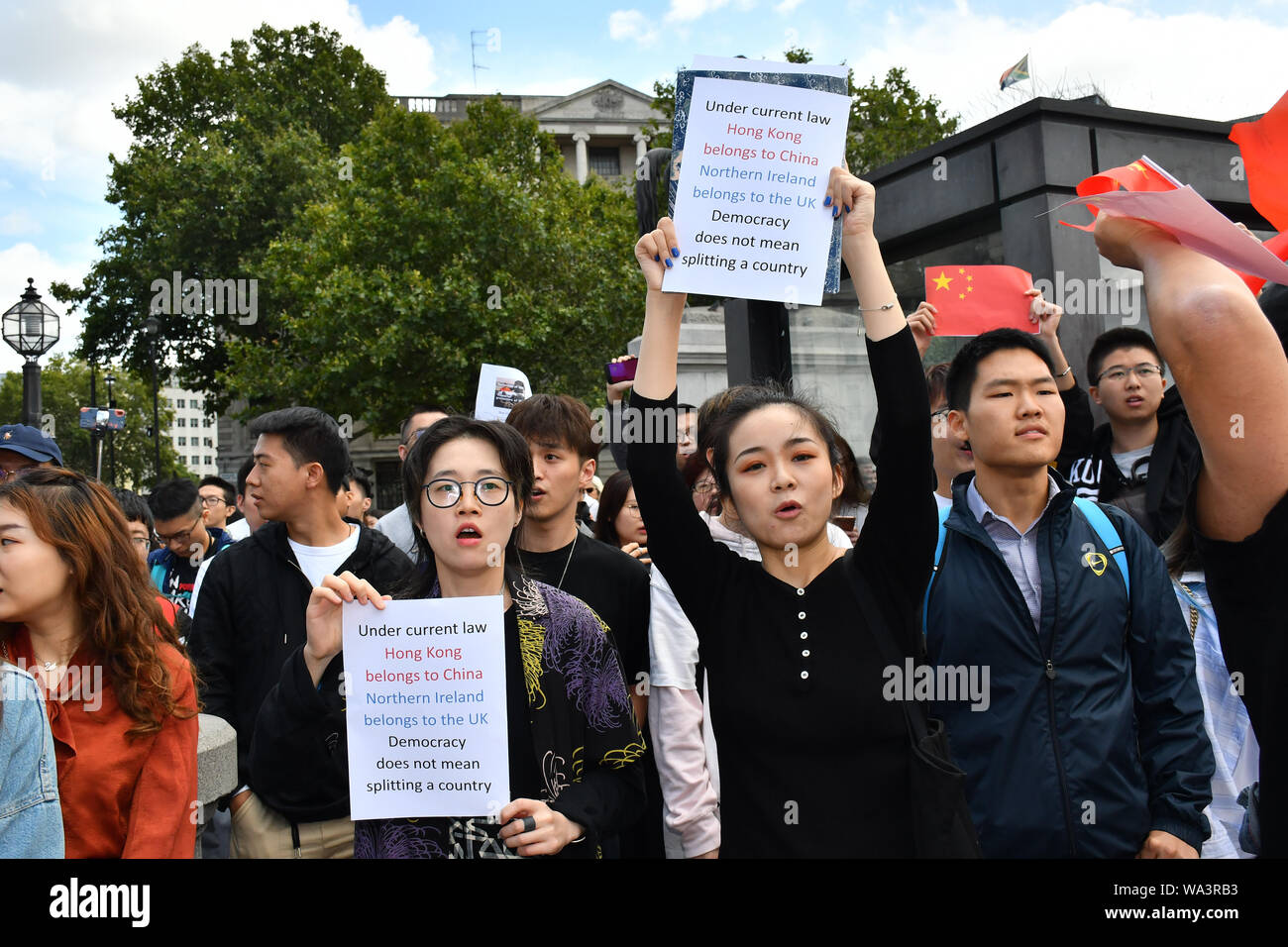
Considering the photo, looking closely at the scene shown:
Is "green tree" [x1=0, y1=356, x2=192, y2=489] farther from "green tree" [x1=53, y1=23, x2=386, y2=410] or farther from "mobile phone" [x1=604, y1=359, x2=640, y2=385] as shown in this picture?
"mobile phone" [x1=604, y1=359, x2=640, y2=385]

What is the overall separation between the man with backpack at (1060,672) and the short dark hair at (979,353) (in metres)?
0.23

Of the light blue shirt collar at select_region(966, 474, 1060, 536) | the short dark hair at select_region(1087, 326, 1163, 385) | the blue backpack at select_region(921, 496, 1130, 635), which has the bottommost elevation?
the blue backpack at select_region(921, 496, 1130, 635)

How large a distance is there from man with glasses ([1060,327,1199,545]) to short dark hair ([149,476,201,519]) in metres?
5.50

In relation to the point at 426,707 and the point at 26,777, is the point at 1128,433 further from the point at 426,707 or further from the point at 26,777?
the point at 26,777

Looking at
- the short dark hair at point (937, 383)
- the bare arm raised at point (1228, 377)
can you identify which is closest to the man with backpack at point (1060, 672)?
the bare arm raised at point (1228, 377)

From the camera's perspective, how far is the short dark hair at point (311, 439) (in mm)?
4066

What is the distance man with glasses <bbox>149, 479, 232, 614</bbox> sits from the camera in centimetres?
678

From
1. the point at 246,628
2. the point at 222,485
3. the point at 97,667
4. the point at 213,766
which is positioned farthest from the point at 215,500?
the point at 97,667

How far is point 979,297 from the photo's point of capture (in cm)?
460

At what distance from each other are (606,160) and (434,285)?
121ft

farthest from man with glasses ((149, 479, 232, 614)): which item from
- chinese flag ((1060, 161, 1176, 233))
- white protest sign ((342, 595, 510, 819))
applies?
chinese flag ((1060, 161, 1176, 233))

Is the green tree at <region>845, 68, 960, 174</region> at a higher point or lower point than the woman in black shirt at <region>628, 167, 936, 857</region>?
higher
